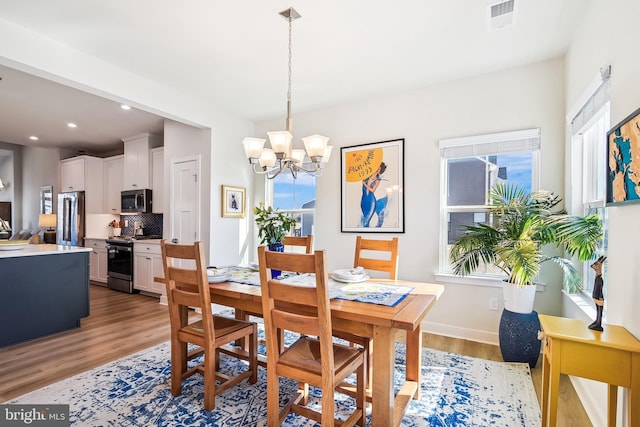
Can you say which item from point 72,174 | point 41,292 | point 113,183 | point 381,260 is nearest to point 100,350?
point 41,292

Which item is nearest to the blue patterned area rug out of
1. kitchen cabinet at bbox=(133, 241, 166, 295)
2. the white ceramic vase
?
the white ceramic vase

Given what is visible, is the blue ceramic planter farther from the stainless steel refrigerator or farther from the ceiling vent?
the stainless steel refrigerator

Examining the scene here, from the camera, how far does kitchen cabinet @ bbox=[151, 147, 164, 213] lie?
5168 millimetres

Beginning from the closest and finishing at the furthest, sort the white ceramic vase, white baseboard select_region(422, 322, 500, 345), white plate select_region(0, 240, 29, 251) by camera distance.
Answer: the white ceramic vase
white baseboard select_region(422, 322, 500, 345)
white plate select_region(0, 240, 29, 251)

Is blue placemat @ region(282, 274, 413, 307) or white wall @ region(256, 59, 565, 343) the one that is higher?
white wall @ region(256, 59, 565, 343)

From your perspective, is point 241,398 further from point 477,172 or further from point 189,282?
point 477,172

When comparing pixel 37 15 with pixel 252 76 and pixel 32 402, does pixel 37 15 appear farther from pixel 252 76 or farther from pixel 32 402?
pixel 32 402

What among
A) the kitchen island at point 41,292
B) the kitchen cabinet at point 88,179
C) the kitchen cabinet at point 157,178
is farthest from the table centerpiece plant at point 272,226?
the kitchen cabinet at point 88,179

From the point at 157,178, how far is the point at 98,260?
6.76ft

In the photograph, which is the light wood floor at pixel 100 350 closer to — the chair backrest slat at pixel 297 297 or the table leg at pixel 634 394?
the table leg at pixel 634 394

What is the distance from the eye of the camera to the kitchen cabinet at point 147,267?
15.8 feet

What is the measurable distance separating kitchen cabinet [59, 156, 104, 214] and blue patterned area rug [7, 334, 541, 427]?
4406 mm

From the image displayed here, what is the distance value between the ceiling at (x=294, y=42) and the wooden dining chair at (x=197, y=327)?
1.71 meters

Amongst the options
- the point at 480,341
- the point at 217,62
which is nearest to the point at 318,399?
the point at 480,341
